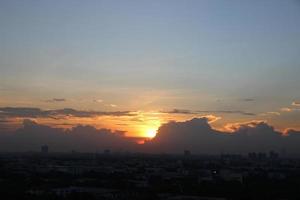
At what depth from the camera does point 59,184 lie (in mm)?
24828

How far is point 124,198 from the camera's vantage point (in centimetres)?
1820

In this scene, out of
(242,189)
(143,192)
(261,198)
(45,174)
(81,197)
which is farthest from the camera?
(45,174)

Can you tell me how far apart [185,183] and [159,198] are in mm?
7822

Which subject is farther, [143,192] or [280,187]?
[280,187]

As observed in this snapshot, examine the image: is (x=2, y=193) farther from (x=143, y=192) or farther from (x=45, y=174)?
(x=45, y=174)

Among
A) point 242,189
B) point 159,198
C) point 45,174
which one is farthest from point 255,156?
point 159,198

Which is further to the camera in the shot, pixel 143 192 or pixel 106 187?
pixel 106 187

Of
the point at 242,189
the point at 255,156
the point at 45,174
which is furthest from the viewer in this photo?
the point at 255,156

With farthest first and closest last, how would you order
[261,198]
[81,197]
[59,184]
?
[59,184]
[261,198]
[81,197]

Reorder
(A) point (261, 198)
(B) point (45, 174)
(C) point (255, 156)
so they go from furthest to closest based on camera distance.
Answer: (C) point (255, 156)
(B) point (45, 174)
(A) point (261, 198)

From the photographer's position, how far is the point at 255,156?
75875 mm

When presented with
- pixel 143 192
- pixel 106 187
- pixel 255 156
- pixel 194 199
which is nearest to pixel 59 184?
pixel 106 187

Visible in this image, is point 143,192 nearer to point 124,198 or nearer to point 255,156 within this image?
point 124,198

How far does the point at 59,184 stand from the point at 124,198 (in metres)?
7.40
